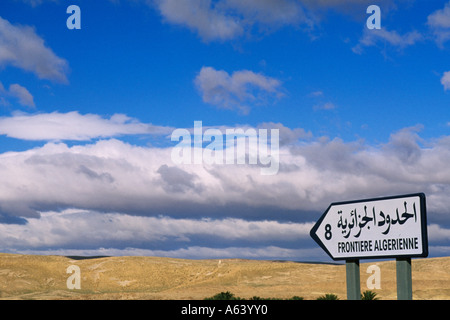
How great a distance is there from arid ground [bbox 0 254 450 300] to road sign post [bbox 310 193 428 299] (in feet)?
87.7

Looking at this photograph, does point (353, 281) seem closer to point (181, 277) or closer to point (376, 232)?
point (376, 232)

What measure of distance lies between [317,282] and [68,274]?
25.9 metres

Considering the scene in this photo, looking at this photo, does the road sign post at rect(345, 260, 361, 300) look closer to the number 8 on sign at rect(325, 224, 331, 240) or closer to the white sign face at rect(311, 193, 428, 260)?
the white sign face at rect(311, 193, 428, 260)

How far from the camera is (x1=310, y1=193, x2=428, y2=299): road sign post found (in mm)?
13898

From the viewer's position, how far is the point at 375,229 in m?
14.7

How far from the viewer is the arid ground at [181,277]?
148 ft

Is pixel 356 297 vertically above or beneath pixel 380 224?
beneath

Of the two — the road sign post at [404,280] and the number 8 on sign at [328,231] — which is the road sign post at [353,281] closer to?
the number 8 on sign at [328,231]

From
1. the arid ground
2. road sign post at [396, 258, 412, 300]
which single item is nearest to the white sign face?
road sign post at [396, 258, 412, 300]

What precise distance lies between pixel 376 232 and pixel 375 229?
0.08 metres
